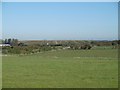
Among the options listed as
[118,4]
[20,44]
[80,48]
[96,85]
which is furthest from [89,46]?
[96,85]

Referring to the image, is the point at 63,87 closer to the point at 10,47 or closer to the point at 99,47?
the point at 10,47

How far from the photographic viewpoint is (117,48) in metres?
44.1

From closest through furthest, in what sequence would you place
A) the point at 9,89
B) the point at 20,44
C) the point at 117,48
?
the point at 9,89, the point at 117,48, the point at 20,44

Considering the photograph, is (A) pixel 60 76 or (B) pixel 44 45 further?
(B) pixel 44 45

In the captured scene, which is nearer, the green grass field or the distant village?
the green grass field

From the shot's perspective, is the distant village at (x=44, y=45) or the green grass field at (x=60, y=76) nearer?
the green grass field at (x=60, y=76)

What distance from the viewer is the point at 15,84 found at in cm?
1243

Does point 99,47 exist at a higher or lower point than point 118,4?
lower

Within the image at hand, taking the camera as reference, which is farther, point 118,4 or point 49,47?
point 49,47

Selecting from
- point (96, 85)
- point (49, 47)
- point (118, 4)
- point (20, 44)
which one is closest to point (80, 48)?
point (49, 47)

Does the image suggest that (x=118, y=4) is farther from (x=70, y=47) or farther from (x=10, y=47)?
(x=70, y=47)

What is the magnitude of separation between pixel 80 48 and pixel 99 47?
136 inches

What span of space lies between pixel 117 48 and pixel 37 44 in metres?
16.1

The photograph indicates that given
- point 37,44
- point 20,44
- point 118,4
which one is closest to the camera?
point 118,4
